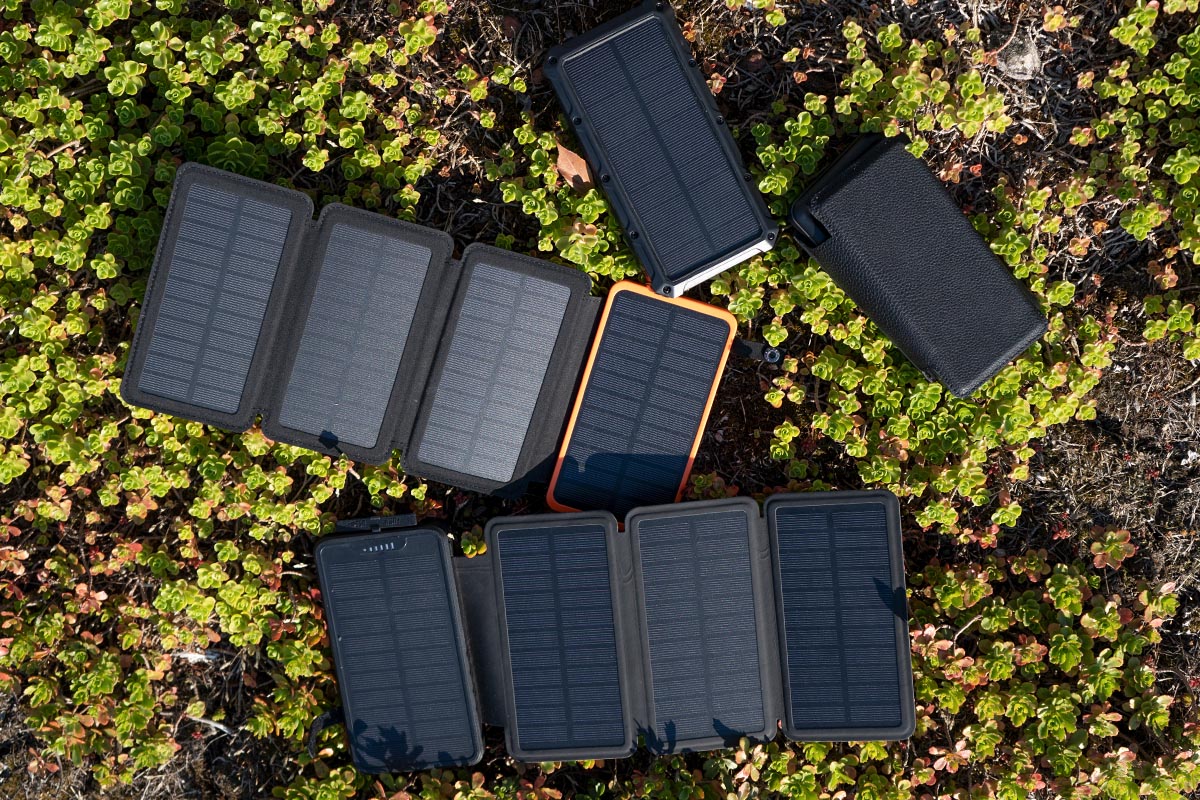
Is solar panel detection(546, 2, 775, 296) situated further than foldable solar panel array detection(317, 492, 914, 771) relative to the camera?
Yes

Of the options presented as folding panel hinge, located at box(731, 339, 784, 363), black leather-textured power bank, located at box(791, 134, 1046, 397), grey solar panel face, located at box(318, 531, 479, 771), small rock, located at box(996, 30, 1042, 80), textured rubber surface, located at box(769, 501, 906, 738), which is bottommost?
grey solar panel face, located at box(318, 531, 479, 771)

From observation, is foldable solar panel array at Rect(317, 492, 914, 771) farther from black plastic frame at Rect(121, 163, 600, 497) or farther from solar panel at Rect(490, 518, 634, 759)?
black plastic frame at Rect(121, 163, 600, 497)

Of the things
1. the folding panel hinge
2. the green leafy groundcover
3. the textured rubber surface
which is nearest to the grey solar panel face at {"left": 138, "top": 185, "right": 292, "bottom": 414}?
the green leafy groundcover

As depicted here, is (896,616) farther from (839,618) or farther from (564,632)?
(564,632)

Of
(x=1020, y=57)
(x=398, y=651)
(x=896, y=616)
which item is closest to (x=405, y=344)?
(x=398, y=651)

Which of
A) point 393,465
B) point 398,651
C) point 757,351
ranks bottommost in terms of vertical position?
point 398,651

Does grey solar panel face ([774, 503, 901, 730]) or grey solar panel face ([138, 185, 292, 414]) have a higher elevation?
grey solar panel face ([138, 185, 292, 414])

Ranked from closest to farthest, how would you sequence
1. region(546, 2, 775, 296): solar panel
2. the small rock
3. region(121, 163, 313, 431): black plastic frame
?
region(121, 163, 313, 431): black plastic frame → region(546, 2, 775, 296): solar panel → the small rock
